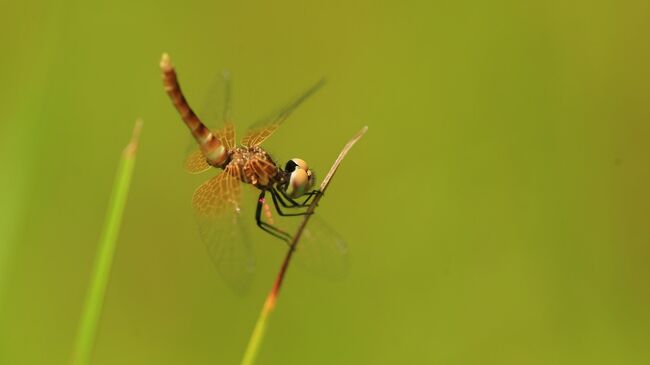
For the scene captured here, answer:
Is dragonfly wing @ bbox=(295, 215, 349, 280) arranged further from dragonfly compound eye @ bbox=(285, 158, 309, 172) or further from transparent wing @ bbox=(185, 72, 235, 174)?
transparent wing @ bbox=(185, 72, 235, 174)

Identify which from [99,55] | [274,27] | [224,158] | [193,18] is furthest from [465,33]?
[224,158]

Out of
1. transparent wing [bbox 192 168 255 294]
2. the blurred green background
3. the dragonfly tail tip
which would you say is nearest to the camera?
transparent wing [bbox 192 168 255 294]

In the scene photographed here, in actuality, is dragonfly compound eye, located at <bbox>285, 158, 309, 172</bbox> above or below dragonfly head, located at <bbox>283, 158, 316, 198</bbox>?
above

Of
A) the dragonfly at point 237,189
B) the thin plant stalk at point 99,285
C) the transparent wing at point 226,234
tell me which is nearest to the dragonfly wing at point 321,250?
the dragonfly at point 237,189

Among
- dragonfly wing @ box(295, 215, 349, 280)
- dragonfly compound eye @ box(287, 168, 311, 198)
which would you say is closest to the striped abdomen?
dragonfly compound eye @ box(287, 168, 311, 198)

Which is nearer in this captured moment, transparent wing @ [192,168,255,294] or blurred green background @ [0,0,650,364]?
transparent wing @ [192,168,255,294]

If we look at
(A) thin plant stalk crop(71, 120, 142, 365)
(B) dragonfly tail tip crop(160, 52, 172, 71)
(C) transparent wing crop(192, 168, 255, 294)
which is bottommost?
(A) thin plant stalk crop(71, 120, 142, 365)

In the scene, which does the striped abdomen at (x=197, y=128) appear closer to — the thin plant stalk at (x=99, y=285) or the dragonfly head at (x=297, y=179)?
the dragonfly head at (x=297, y=179)

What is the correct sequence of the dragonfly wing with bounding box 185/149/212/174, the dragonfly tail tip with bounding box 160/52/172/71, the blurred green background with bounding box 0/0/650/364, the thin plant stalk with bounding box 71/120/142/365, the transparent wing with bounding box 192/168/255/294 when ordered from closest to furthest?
the thin plant stalk with bounding box 71/120/142/365 → the transparent wing with bounding box 192/168/255/294 → the dragonfly tail tip with bounding box 160/52/172/71 → the dragonfly wing with bounding box 185/149/212/174 → the blurred green background with bounding box 0/0/650/364

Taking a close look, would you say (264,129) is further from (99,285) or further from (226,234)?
(99,285)
